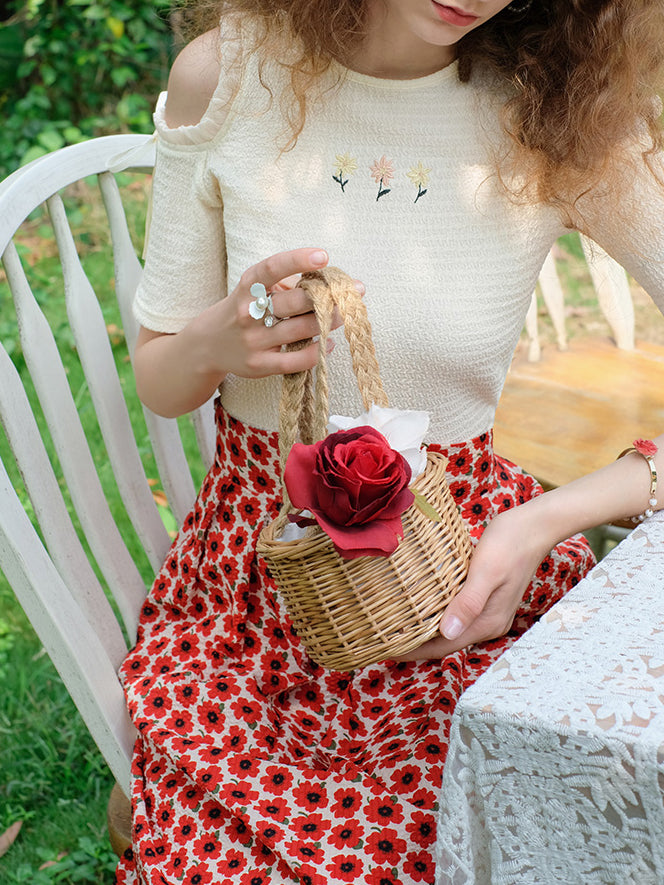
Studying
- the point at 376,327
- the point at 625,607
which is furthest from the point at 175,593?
the point at 625,607

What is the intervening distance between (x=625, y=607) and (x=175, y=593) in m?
0.69

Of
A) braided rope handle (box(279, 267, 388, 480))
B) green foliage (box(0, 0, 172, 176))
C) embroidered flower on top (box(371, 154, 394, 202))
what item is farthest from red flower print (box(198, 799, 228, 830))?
green foliage (box(0, 0, 172, 176))

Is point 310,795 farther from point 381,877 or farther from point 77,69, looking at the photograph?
point 77,69

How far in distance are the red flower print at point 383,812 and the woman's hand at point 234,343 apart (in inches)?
18.8

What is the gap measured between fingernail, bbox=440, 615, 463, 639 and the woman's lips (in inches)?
26.2

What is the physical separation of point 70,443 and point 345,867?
0.66 metres

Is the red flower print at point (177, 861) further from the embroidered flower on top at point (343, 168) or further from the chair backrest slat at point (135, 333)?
the embroidered flower on top at point (343, 168)

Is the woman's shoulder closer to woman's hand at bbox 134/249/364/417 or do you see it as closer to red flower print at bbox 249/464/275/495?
woman's hand at bbox 134/249/364/417

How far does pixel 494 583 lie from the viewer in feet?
3.19

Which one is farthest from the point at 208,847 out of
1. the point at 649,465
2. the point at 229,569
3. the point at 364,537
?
the point at 649,465

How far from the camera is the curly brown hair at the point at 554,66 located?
120 cm

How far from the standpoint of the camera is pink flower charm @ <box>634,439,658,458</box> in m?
1.17

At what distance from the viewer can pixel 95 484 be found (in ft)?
4.37

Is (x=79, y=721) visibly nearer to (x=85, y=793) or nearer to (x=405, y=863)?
(x=85, y=793)
